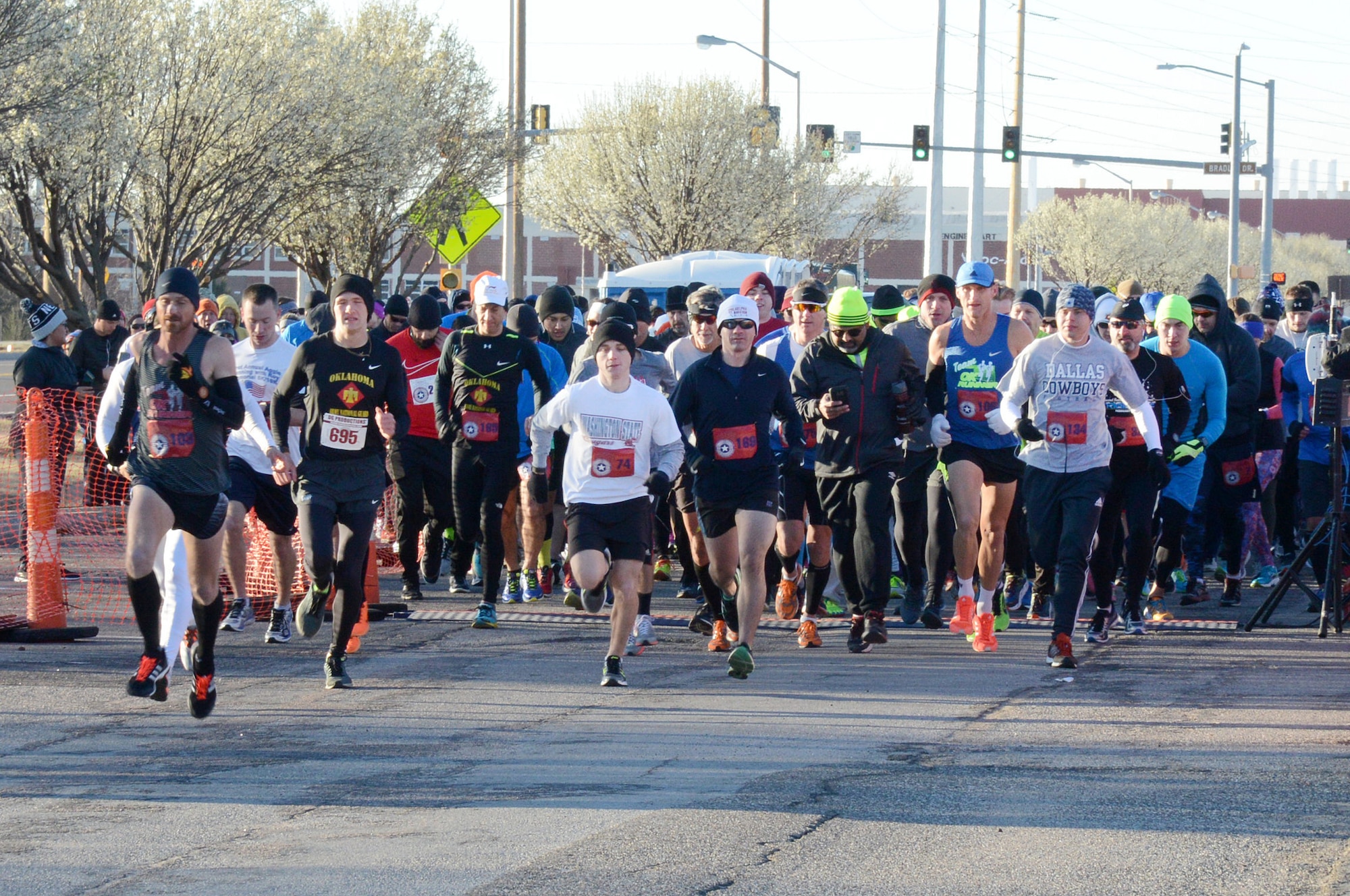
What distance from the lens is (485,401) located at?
10883mm

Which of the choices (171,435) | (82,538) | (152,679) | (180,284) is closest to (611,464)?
(171,435)

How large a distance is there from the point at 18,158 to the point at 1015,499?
15105 mm

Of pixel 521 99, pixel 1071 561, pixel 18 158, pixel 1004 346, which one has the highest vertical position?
pixel 521 99

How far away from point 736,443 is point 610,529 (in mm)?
909

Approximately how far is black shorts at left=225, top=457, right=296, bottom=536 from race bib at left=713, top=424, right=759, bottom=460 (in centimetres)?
268

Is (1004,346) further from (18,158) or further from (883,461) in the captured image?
(18,158)

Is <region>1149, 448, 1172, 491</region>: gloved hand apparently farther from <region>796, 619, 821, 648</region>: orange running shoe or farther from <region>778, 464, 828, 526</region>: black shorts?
<region>796, 619, 821, 648</region>: orange running shoe

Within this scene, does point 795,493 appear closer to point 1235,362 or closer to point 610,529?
point 610,529

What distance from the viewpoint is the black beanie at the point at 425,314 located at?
460 inches

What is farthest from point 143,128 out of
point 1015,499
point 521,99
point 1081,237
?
point 1081,237

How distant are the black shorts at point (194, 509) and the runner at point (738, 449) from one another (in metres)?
2.56

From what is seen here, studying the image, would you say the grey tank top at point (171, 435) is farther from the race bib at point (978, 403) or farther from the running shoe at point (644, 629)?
the race bib at point (978, 403)

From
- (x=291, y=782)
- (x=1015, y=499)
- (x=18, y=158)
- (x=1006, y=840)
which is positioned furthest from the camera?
(x=18, y=158)

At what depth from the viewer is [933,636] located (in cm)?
1055
